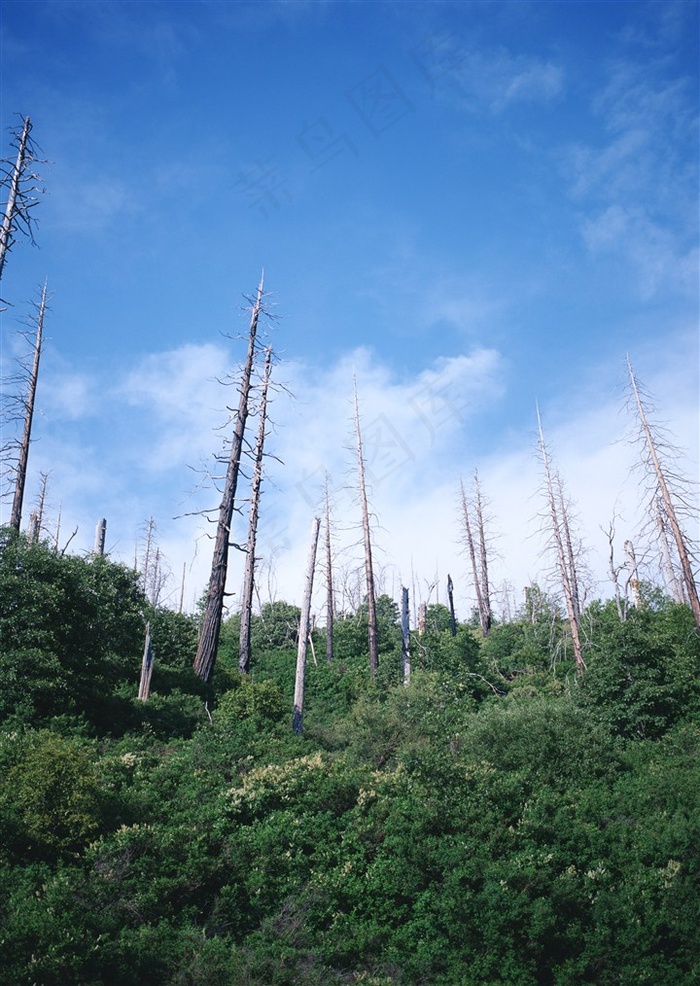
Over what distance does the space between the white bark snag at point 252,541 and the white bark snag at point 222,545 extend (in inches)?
41.4

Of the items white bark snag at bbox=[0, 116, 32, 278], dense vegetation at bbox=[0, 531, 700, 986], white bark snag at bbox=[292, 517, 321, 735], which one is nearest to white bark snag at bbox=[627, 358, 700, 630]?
dense vegetation at bbox=[0, 531, 700, 986]

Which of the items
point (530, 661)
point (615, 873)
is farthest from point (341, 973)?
point (530, 661)

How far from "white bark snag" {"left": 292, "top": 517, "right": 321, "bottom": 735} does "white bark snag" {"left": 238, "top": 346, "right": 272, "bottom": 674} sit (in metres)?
3.56

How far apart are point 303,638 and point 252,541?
648cm

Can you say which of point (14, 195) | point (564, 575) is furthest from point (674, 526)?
point (14, 195)

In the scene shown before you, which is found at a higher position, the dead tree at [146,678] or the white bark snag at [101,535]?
the white bark snag at [101,535]

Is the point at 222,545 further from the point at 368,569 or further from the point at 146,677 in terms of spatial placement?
the point at 368,569

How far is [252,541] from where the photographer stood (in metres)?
25.1

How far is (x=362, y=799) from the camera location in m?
12.3

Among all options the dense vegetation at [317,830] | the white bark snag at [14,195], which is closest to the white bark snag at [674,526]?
the dense vegetation at [317,830]

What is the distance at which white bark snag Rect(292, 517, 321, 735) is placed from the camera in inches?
713

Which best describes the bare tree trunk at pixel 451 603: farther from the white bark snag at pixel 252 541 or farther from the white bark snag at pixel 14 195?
the white bark snag at pixel 14 195

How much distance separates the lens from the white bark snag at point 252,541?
2398 cm

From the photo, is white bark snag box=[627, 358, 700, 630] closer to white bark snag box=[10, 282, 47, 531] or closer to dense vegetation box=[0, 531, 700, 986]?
dense vegetation box=[0, 531, 700, 986]
